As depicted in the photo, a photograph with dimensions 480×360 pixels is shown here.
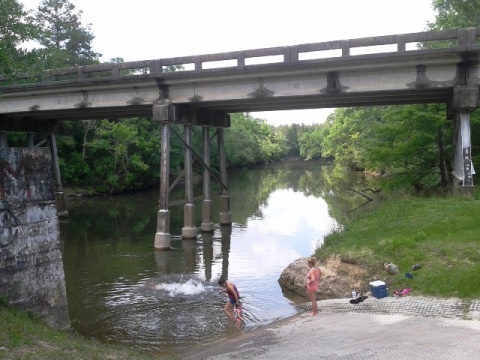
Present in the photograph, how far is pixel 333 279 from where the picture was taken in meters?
12.6

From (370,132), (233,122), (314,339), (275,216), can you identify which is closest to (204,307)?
(314,339)

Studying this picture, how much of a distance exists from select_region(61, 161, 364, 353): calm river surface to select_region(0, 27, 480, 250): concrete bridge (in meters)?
1.86

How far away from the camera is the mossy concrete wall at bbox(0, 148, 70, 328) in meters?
8.60

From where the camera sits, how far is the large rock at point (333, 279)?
39.4ft

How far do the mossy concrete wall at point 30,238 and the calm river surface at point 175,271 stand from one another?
1926 mm

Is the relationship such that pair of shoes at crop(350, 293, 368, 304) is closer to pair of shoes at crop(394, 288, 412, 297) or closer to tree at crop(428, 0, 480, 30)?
pair of shoes at crop(394, 288, 412, 297)

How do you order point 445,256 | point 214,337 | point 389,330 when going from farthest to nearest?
point 445,256, point 214,337, point 389,330

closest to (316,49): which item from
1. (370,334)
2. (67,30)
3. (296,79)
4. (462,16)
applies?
(296,79)

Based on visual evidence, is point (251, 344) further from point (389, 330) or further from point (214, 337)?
point (389, 330)

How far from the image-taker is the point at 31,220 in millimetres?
9070

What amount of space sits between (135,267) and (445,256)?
9.93m

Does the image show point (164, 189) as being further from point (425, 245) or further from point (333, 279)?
point (425, 245)

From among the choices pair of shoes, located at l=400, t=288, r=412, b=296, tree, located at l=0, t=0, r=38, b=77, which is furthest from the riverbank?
tree, located at l=0, t=0, r=38, b=77

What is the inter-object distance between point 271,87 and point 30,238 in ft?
38.2
